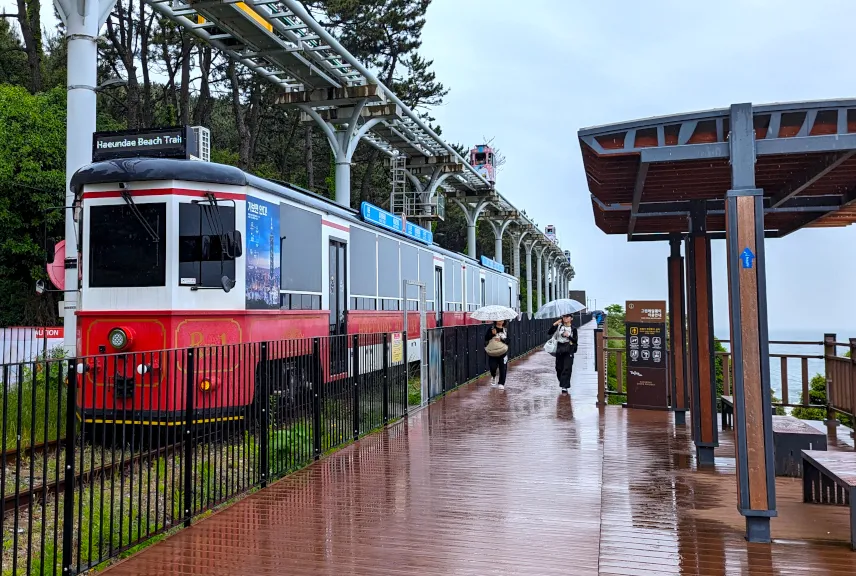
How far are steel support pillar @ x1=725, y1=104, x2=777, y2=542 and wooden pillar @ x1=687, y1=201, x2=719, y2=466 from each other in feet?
7.45

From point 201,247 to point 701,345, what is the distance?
585 centimetres

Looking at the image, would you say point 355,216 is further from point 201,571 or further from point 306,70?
point 201,571

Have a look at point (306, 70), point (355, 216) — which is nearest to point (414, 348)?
point (355, 216)

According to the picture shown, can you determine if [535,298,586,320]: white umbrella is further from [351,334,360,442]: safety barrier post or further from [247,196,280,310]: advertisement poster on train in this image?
[247,196,280,310]: advertisement poster on train

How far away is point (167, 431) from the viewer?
5184 millimetres

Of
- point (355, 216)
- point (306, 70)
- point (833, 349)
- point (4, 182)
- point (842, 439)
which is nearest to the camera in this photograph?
point (842, 439)

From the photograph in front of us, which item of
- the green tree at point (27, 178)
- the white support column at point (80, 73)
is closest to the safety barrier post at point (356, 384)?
the white support column at point (80, 73)

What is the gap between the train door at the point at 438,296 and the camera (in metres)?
19.6

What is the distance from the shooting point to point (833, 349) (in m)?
9.95

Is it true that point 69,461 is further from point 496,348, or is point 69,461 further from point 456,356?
point 496,348

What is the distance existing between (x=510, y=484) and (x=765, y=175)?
389 centimetres

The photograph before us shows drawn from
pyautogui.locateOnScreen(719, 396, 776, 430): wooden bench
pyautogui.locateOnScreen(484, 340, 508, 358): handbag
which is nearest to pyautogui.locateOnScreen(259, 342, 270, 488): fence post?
pyautogui.locateOnScreen(719, 396, 776, 430): wooden bench

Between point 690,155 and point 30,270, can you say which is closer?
point 690,155

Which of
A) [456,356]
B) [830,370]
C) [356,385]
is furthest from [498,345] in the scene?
[830,370]
